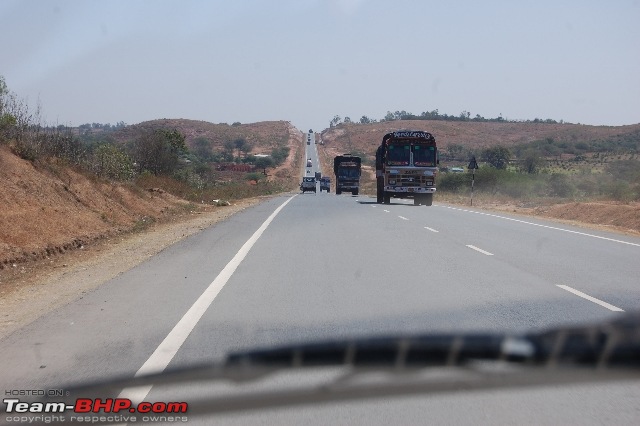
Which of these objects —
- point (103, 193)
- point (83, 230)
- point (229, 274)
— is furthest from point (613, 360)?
point (103, 193)

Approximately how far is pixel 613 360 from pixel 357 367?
7.59ft

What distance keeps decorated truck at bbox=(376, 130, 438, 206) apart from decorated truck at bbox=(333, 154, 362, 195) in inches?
1001

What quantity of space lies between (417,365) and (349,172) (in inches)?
2298

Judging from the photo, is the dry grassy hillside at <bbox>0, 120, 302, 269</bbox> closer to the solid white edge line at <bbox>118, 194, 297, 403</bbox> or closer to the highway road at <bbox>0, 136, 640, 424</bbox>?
the highway road at <bbox>0, 136, 640, 424</bbox>

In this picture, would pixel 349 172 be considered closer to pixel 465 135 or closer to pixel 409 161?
pixel 409 161

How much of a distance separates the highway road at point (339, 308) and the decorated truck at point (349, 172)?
45.4 m

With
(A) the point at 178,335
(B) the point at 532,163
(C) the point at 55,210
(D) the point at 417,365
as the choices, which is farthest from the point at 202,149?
(D) the point at 417,365

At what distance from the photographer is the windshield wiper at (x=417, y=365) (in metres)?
5.97

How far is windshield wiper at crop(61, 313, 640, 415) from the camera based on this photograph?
597 centimetres

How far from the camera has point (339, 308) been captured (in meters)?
9.58

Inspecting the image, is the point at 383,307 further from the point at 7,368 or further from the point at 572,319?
the point at 7,368

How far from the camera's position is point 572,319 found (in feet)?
29.3

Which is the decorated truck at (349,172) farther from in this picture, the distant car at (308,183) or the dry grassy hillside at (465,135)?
the dry grassy hillside at (465,135)

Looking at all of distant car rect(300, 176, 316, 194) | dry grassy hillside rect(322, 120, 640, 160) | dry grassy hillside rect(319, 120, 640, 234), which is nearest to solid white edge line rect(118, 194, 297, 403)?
distant car rect(300, 176, 316, 194)
